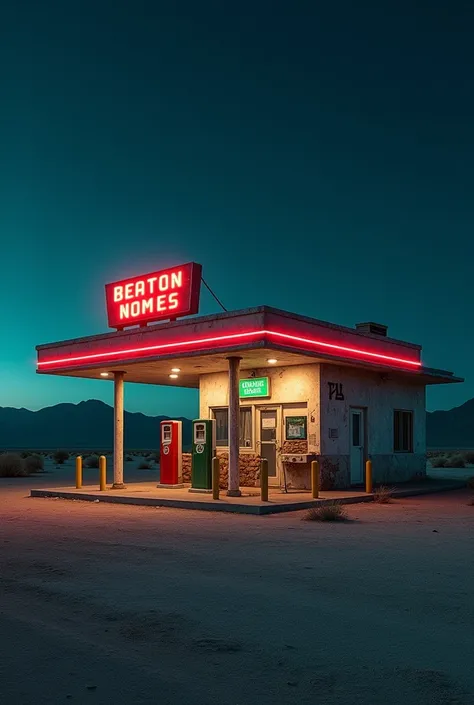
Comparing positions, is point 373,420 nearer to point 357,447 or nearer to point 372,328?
point 357,447

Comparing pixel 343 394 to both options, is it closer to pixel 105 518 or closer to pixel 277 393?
pixel 277 393

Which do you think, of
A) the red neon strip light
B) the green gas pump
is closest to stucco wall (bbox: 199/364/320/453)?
the red neon strip light

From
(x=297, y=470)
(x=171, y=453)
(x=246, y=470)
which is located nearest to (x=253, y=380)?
(x=246, y=470)

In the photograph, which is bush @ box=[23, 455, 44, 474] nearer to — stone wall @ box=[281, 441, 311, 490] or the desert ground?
stone wall @ box=[281, 441, 311, 490]

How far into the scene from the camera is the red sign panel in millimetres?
20984

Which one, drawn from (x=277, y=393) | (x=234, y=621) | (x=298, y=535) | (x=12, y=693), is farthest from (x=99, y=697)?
(x=277, y=393)

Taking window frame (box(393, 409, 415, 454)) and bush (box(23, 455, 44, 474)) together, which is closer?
window frame (box(393, 409, 415, 454))

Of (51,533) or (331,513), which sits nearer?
(51,533)

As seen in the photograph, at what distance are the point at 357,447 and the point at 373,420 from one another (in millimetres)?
1244

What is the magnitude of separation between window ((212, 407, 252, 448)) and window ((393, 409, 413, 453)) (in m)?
5.59

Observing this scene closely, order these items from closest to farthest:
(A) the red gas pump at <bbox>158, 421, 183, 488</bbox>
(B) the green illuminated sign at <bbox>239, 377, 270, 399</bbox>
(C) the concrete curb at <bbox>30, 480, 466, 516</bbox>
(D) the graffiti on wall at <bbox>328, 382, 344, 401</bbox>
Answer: (C) the concrete curb at <bbox>30, 480, 466, 516</bbox>
(D) the graffiti on wall at <bbox>328, 382, 344, 401</bbox>
(B) the green illuminated sign at <bbox>239, 377, 270, 399</bbox>
(A) the red gas pump at <bbox>158, 421, 183, 488</bbox>

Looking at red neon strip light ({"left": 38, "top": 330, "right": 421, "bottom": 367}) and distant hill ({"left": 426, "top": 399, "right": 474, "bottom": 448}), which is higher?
red neon strip light ({"left": 38, "top": 330, "right": 421, "bottom": 367})

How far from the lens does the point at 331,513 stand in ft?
49.8

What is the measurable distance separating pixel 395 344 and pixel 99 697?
2061 cm
